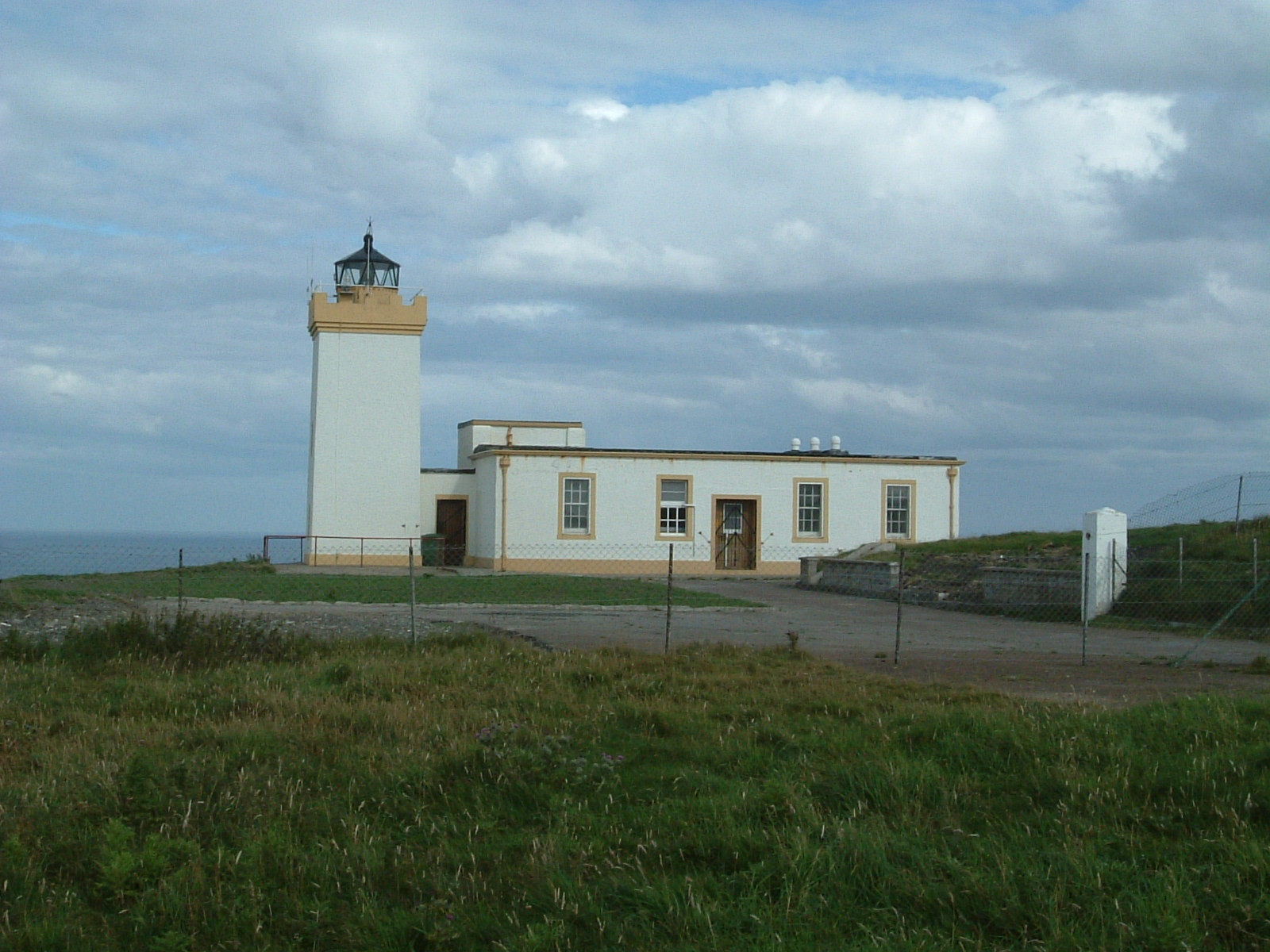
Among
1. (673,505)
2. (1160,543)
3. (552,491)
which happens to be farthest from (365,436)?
(1160,543)

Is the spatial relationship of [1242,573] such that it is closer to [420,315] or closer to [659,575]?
[659,575]

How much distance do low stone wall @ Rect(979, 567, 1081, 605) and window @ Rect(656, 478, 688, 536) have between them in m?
16.3

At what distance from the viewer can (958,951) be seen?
4656 millimetres

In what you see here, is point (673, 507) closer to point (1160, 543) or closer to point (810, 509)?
point (810, 509)

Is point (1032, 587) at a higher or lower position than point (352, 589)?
higher

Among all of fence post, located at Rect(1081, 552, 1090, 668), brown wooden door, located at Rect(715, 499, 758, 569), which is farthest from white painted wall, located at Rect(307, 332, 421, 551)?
fence post, located at Rect(1081, 552, 1090, 668)

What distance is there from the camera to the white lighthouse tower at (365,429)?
3594 cm

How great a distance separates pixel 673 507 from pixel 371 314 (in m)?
10.8

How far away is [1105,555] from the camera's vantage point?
62.7 ft

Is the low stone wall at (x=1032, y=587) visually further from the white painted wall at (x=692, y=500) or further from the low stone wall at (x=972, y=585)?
the white painted wall at (x=692, y=500)

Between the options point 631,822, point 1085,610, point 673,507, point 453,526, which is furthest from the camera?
point 453,526

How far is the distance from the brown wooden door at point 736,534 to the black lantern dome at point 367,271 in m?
12.5

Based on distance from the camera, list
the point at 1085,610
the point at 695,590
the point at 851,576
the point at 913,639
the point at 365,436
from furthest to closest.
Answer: the point at 365,436
the point at 851,576
the point at 695,590
the point at 913,639
the point at 1085,610

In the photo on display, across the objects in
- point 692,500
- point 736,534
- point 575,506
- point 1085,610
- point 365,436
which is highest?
A: point 365,436
